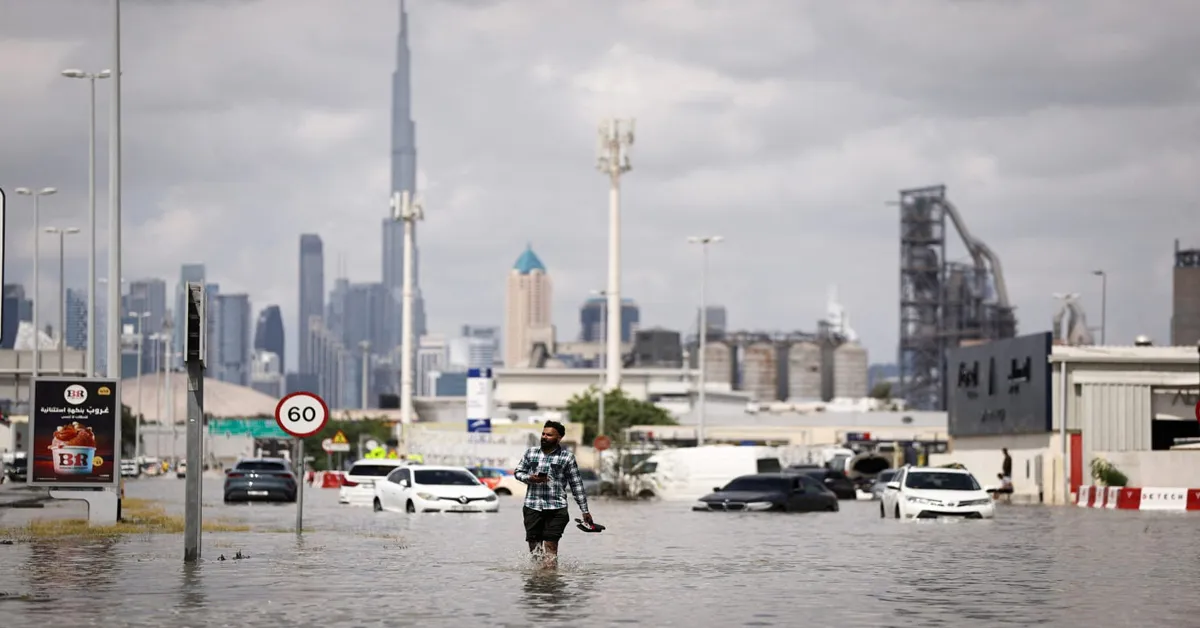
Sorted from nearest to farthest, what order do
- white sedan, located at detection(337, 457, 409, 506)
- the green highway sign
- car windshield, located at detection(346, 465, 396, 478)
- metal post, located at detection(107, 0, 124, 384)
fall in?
1. metal post, located at detection(107, 0, 124, 384)
2. white sedan, located at detection(337, 457, 409, 506)
3. car windshield, located at detection(346, 465, 396, 478)
4. the green highway sign

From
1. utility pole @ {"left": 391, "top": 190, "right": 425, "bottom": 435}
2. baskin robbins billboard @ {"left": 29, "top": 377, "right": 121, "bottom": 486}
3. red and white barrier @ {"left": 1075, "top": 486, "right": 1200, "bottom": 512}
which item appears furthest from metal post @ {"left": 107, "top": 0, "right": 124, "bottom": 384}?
utility pole @ {"left": 391, "top": 190, "right": 425, "bottom": 435}

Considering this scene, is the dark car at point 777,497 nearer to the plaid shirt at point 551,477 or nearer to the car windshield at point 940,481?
the car windshield at point 940,481

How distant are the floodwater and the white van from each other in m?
29.1

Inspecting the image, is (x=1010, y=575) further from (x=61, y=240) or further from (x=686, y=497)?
(x=61, y=240)

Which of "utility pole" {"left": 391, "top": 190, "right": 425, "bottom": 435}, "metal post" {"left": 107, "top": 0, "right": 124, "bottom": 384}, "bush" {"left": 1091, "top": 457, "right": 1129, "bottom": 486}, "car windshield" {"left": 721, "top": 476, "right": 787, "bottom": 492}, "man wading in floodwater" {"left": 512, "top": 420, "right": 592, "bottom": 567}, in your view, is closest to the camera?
"man wading in floodwater" {"left": 512, "top": 420, "right": 592, "bottom": 567}

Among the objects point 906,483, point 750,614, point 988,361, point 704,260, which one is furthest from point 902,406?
point 750,614

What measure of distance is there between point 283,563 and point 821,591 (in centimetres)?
702

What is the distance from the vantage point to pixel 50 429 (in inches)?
1276

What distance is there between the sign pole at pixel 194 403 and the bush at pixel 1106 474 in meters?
40.6

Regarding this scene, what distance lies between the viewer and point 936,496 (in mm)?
40938

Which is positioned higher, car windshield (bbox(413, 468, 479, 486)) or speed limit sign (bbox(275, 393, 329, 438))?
speed limit sign (bbox(275, 393, 329, 438))

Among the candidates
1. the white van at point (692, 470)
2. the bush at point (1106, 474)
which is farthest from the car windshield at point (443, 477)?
the bush at point (1106, 474)

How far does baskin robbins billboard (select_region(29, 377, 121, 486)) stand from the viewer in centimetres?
3225

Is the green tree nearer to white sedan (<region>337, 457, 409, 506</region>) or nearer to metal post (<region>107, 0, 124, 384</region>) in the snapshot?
white sedan (<region>337, 457, 409, 506</region>)
